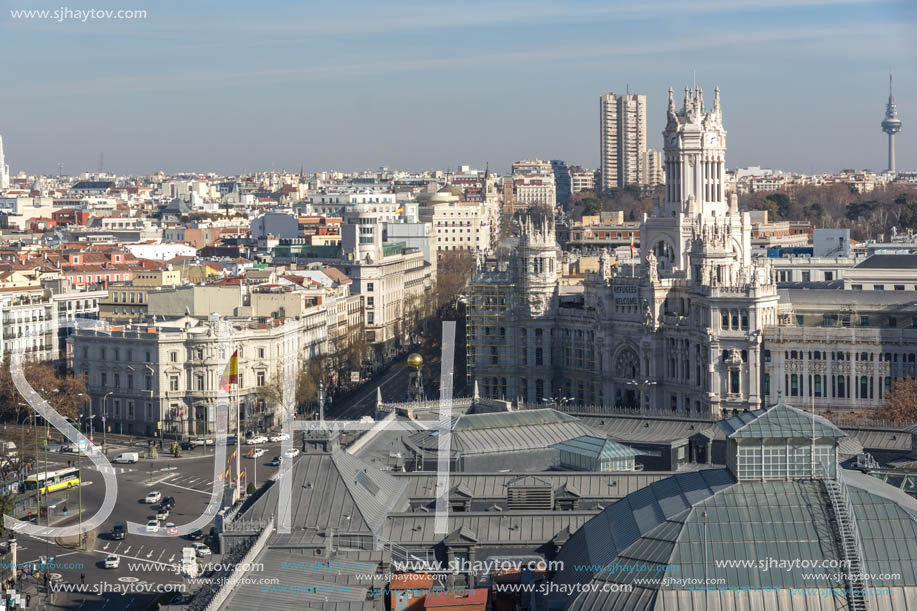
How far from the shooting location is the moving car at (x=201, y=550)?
74250 mm

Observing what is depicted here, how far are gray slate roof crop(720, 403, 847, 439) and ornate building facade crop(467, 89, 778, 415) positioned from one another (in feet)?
183

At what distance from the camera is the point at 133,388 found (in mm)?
116312

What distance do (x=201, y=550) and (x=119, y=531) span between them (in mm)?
7443

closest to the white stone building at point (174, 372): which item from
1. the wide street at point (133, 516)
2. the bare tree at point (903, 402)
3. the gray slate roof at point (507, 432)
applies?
the wide street at point (133, 516)

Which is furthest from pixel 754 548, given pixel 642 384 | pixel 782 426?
pixel 642 384

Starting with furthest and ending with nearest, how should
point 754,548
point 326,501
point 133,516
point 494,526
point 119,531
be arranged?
point 133,516 → point 119,531 → point 494,526 → point 326,501 → point 754,548

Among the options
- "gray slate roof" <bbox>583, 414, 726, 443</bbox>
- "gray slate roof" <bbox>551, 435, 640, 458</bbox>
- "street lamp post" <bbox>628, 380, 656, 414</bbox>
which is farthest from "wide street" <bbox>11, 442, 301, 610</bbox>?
"street lamp post" <bbox>628, 380, 656, 414</bbox>

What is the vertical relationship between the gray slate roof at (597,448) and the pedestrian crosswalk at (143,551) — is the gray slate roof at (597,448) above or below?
above

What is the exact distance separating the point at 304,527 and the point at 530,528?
26.0 feet

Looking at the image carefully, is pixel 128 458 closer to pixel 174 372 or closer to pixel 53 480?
pixel 53 480

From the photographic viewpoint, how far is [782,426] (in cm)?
4850

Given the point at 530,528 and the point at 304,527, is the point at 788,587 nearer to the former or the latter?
the point at 530,528

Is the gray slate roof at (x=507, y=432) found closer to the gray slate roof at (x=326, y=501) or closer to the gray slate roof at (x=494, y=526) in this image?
the gray slate roof at (x=494, y=526)

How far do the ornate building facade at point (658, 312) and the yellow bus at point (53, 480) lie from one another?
106 feet
